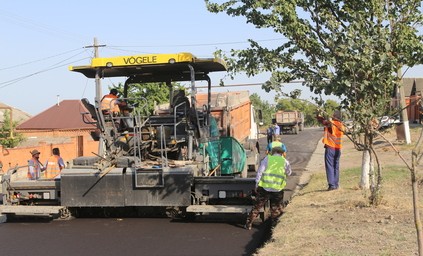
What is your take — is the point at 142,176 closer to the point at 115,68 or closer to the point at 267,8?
the point at 115,68

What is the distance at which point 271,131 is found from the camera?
20.8 m

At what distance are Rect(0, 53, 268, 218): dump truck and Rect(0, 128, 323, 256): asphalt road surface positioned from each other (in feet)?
1.00

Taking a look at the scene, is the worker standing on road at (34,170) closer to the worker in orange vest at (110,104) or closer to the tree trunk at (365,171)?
the worker in orange vest at (110,104)

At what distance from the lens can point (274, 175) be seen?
8180mm

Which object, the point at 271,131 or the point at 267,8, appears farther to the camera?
the point at 271,131

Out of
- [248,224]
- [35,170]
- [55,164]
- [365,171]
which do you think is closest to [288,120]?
[55,164]

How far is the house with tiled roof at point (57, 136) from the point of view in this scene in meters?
19.6

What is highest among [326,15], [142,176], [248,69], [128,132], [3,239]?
[326,15]

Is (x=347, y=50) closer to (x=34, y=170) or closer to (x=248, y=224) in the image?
(x=248, y=224)

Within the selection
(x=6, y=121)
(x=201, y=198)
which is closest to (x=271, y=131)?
(x=201, y=198)

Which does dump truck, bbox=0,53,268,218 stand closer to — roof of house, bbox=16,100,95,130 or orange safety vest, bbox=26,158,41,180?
orange safety vest, bbox=26,158,41,180

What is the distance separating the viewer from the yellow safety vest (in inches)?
321

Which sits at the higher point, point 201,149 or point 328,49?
point 328,49

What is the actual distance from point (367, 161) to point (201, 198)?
3.36 metres
